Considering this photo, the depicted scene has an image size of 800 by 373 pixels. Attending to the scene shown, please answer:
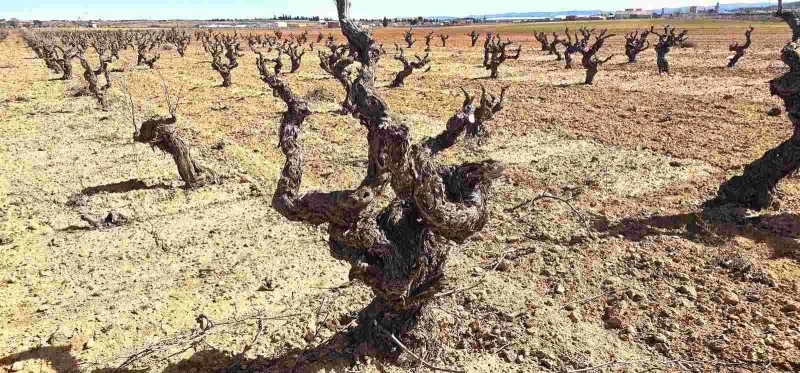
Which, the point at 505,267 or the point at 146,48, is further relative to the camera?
the point at 146,48

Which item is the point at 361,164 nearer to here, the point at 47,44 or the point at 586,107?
the point at 586,107

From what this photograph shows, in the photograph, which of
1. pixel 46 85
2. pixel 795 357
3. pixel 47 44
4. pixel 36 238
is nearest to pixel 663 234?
pixel 795 357

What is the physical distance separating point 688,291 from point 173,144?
31.3 feet

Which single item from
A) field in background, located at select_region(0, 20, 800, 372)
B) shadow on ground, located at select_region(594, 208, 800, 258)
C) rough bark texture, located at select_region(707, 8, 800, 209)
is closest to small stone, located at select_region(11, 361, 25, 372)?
field in background, located at select_region(0, 20, 800, 372)

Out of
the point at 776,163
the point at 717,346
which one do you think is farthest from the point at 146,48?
the point at 717,346

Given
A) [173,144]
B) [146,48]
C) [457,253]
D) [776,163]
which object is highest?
[146,48]

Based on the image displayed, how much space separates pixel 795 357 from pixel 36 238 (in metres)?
10.9

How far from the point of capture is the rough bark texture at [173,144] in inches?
384

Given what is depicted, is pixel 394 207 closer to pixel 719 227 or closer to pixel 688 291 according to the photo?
pixel 688 291

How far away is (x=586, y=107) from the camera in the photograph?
707 inches

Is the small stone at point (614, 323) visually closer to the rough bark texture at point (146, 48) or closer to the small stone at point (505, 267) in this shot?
the small stone at point (505, 267)

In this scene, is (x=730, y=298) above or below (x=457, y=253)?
below

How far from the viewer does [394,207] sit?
4723 mm

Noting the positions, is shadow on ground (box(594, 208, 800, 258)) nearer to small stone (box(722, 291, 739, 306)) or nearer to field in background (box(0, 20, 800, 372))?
field in background (box(0, 20, 800, 372))
